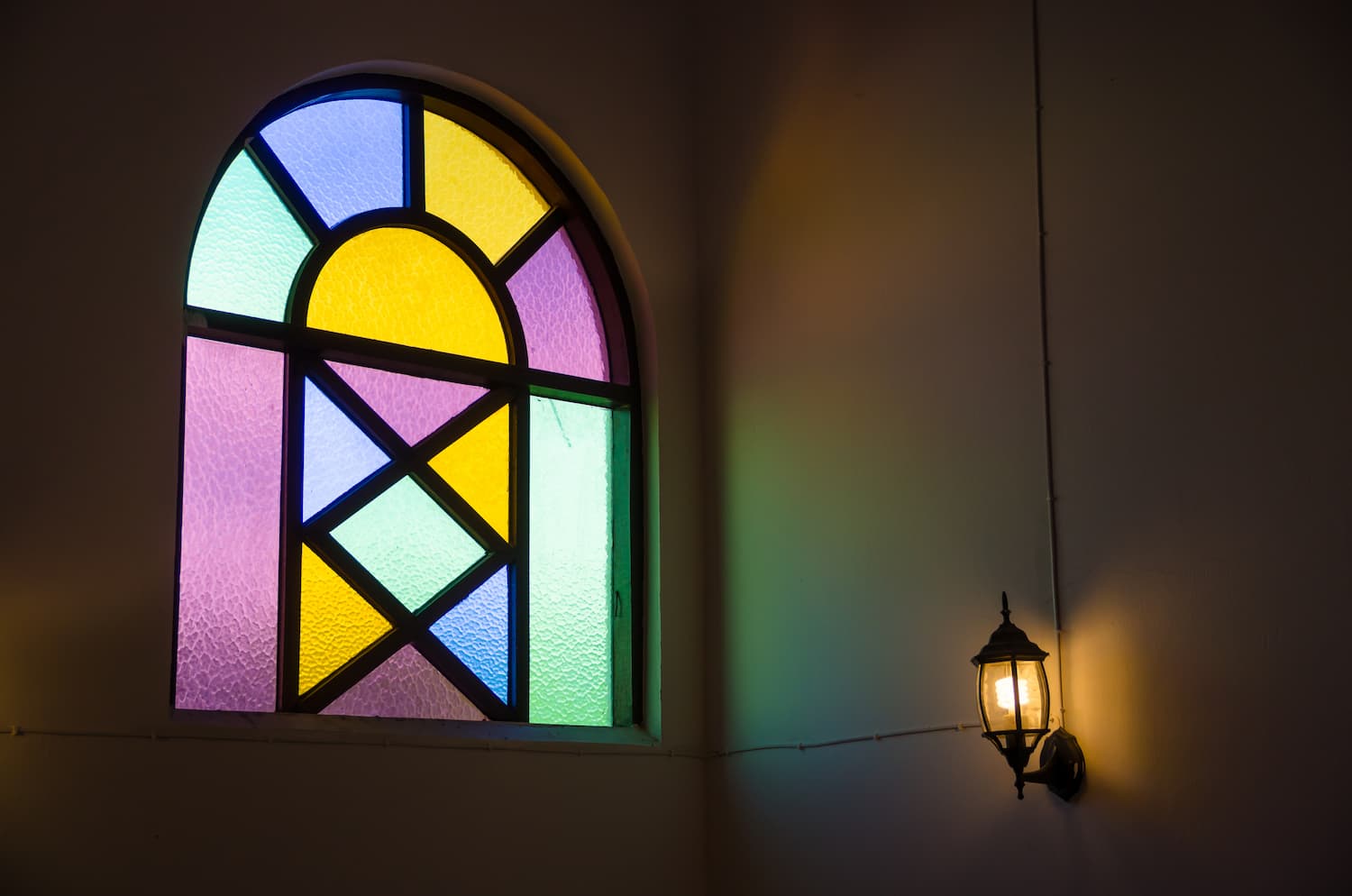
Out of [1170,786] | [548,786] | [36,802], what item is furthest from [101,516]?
[1170,786]

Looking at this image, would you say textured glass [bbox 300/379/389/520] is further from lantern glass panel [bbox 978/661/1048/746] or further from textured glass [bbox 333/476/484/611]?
lantern glass panel [bbox 978/661/1048/746]

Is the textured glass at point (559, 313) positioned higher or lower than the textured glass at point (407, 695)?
higher

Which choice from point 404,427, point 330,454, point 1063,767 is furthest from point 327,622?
point 1063,767

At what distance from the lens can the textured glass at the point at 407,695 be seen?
12.7 feet

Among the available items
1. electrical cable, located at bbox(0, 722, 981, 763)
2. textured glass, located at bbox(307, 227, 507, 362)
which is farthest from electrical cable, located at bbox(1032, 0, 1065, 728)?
textured glass, located at bbox(307, 227, 507, 362)

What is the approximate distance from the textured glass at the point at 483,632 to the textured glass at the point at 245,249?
2.95 ft

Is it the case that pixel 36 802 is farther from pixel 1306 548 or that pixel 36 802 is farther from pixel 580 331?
pixel 1306 548

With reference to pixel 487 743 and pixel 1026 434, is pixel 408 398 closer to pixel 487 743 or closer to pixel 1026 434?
pixel 487 743

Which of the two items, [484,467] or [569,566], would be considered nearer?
[484,467]

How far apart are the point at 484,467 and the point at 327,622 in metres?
0.65

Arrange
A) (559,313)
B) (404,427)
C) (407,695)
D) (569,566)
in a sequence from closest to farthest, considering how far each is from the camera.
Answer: (407,695)
(404,427)
(569,566)
(559,313)

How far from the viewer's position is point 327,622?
12.6 ft

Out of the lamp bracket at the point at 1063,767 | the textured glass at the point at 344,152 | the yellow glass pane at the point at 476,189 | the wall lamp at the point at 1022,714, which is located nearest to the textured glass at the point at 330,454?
the textured glass at the point at 344,152

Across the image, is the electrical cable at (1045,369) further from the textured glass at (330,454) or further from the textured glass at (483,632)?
the textured glass at (330,454)
